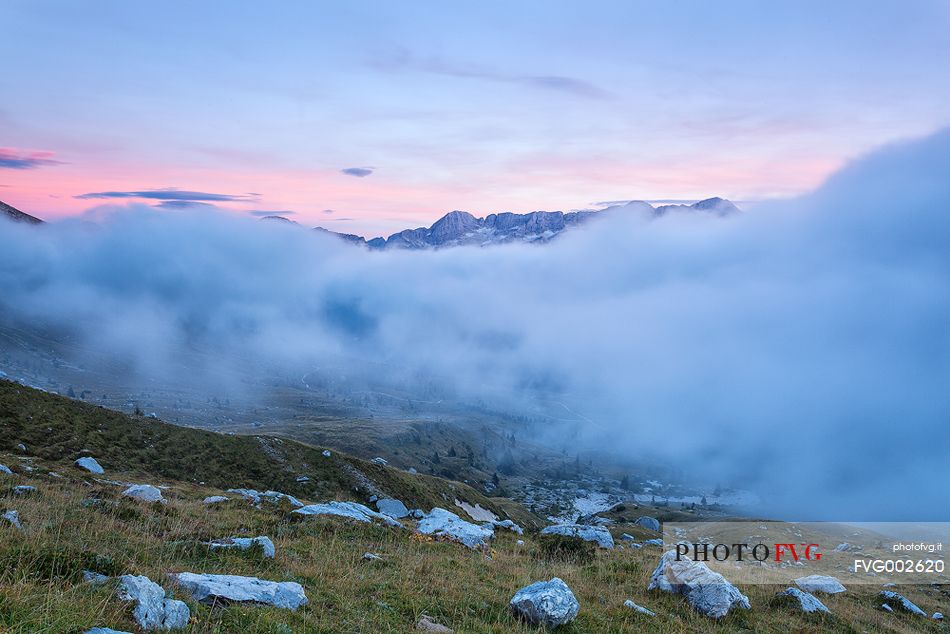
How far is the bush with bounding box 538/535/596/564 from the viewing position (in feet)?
76.6

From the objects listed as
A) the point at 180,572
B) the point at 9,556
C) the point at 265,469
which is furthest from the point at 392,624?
the point at 265,469

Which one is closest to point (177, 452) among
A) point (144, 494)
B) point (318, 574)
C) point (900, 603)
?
point (144, 494)

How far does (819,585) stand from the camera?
74.3ft

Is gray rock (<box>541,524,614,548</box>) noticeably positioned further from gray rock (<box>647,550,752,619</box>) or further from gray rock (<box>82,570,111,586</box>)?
gray rock (<box>82,570,111,586</box>)

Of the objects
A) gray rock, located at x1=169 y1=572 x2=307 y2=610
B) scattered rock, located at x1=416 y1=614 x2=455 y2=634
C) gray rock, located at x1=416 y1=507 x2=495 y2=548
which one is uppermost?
gray rock, located at x1=169 y1=572 x2=307 y2=610

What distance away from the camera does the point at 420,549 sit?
20.8 metres

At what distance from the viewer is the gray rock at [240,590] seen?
432 inches

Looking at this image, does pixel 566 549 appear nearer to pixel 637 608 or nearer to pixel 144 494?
pixel 637 608

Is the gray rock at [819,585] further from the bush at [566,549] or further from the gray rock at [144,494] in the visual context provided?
the gray rock at [144,494]

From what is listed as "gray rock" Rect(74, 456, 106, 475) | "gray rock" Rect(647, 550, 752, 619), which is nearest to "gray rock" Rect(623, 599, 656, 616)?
"gray rock" Rect(647, 550, 752, 619)

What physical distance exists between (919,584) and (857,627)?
18.4 metres

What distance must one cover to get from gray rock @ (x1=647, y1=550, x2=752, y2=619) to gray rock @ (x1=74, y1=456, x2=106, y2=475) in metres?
40.2

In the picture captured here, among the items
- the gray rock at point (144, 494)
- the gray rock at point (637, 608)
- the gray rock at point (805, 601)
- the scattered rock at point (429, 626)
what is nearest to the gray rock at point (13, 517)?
the gray rock at point (144, 494)

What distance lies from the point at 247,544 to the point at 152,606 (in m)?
6.70
